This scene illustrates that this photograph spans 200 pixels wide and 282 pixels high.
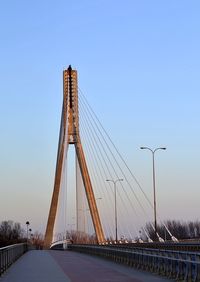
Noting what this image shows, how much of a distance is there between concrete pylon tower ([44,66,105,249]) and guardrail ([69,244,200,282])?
3370cm

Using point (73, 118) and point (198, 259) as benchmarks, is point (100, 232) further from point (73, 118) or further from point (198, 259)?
point (198, 259)

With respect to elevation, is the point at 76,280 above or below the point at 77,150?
below

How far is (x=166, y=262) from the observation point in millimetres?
23828

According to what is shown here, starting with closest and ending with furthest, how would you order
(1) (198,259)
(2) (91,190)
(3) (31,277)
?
1. (1) (198,259)
2. (3) (31,277)
3. (2) (91,190)

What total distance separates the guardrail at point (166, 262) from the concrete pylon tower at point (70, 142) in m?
33.7

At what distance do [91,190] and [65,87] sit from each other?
14.3 metres

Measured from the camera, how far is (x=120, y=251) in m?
35.0

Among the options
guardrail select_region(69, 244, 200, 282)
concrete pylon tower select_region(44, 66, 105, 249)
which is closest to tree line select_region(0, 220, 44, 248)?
concrete pylon tower select_region(44, 66, 105, 249)

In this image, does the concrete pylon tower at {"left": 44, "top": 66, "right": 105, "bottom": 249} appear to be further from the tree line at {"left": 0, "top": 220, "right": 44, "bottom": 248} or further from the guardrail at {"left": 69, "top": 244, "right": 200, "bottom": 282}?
the guardrail at {"left": 69, "top": 244, "right": 200, "bottom": 282}

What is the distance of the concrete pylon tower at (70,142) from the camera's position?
70062 mm

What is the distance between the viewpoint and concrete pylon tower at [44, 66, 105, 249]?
70062mm

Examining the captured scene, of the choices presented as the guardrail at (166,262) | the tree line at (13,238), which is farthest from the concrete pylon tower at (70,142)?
the guardrail at (166,262)

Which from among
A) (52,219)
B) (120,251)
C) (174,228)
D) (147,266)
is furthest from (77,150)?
(174,228)

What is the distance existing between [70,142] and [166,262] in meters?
50.4
